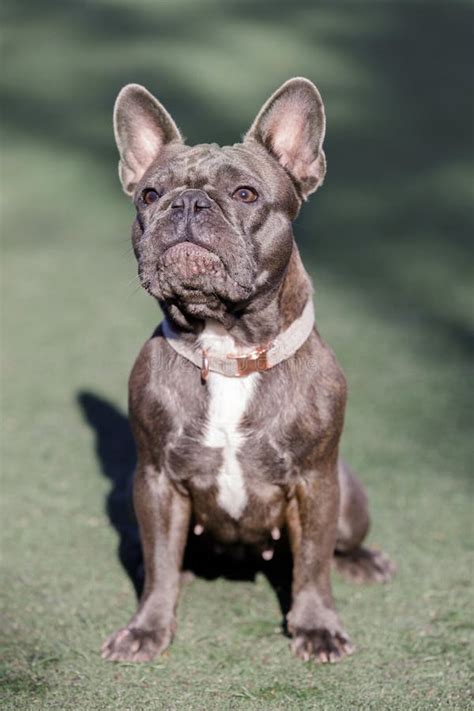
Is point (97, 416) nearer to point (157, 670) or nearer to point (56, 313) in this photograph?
point (56, 313)

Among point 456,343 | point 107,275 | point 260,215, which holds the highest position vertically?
point 260,215

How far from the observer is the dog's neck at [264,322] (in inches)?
125

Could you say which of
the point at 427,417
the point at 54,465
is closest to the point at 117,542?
the point at 54,465

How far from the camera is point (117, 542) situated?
4.02 metres

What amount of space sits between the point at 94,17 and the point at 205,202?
44.3 ft

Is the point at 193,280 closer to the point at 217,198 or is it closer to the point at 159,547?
the point at 217,198

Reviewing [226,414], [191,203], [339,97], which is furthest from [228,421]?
[339,97]

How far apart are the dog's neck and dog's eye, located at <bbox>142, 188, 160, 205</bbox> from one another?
1.14 ft

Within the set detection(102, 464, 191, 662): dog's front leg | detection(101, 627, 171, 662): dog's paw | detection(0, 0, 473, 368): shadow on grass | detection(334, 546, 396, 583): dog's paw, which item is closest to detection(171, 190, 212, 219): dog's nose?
detection(102, 464, 191, 662): dog's front leg

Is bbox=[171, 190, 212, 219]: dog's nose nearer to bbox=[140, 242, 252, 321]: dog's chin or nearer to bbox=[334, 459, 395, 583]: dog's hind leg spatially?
bbox=[140, 242, 252, 321]: dog's chin

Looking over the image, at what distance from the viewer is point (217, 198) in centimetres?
306

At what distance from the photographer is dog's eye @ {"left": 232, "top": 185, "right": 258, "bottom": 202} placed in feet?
10.2

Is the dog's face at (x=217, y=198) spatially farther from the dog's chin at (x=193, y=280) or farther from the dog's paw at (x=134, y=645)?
the dog's paw at (x=134, y=645)

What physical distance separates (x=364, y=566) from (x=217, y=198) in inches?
58.3
